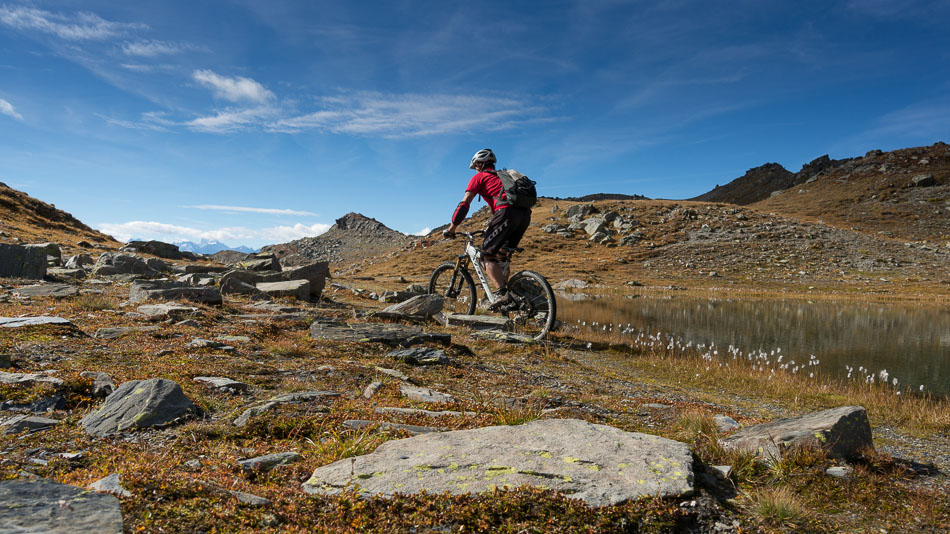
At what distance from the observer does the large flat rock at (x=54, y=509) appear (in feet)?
6.22

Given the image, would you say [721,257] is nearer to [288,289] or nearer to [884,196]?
[884,196]

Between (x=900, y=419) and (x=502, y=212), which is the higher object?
(x=502, y=212)

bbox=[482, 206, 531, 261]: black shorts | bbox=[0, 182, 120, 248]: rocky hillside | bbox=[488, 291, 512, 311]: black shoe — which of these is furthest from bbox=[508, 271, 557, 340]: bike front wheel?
bbox=[0, 182, 120, 248]: rocky hillside

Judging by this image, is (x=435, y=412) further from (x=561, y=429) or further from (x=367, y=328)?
(x=367, y=328)

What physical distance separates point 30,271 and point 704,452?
20819mm

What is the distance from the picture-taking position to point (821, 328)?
2022 cm

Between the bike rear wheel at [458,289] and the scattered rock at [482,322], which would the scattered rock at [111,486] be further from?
the bike rear wheel at [458,289]

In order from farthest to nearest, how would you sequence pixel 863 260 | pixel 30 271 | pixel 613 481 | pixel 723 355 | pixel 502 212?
pixel 863 260 → pixel 30 271 → pixel 723 355 → pixel 502 212 → pixel 613 481

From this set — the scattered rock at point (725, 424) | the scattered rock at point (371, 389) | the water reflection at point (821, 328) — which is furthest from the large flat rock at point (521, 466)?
the water reflection at point (821, 328)

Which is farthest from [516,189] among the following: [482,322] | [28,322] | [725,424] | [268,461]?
[28,322]

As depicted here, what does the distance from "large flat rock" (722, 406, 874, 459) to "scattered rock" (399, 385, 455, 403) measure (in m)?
2.93

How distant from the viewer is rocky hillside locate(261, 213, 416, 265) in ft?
351

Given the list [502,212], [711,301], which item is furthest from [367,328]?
[711,301]

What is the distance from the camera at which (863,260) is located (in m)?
55.8
